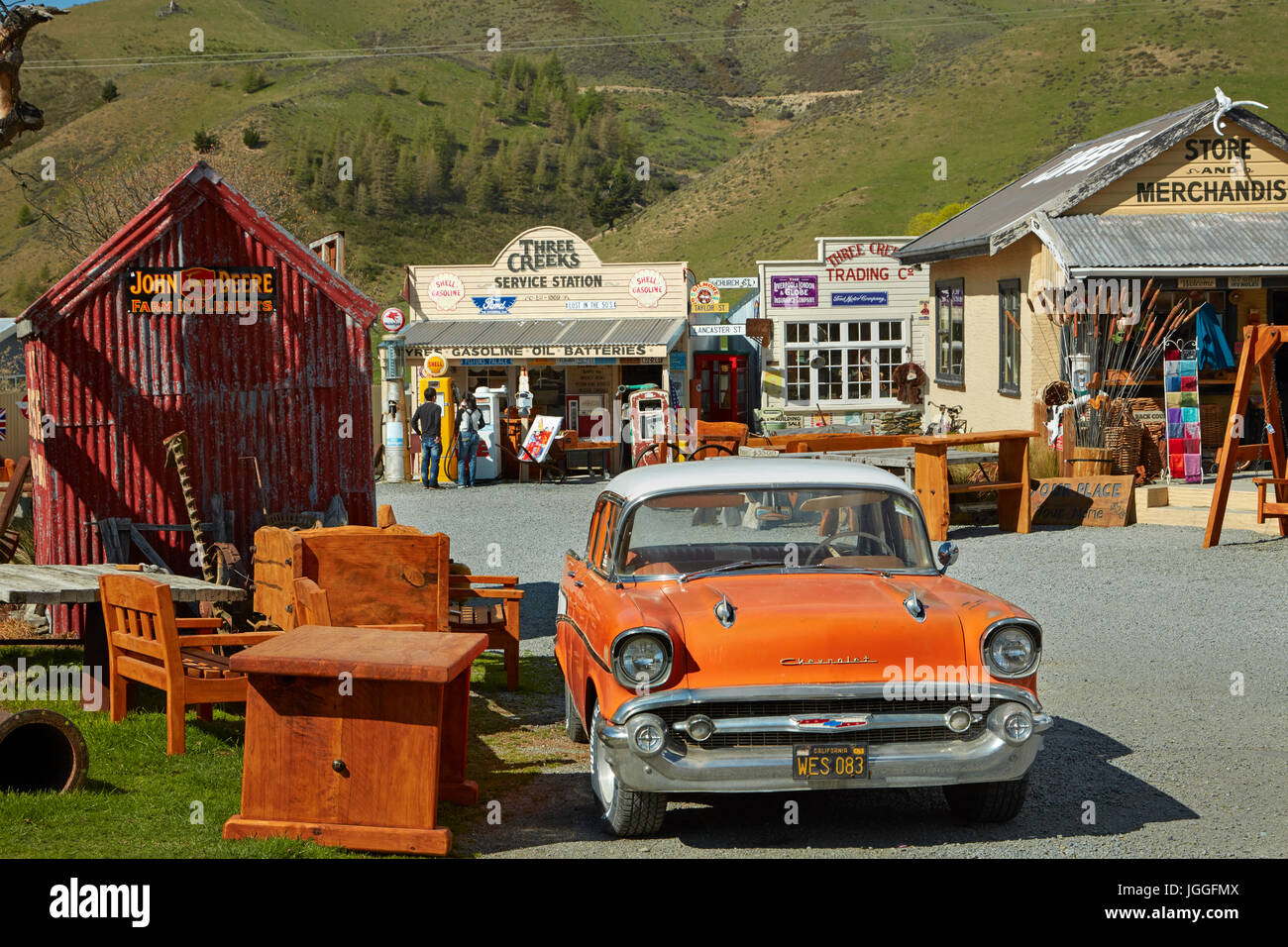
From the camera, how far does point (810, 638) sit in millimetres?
5328

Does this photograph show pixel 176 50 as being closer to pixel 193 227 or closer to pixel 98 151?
pixel 98 151

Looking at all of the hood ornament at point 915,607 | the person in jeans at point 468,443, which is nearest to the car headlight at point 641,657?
the hood ornament at point 915,607

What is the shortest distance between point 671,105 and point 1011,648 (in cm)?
13578

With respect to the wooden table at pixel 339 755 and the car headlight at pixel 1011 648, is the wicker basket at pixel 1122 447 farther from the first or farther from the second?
the wooden table at pixel 339 755

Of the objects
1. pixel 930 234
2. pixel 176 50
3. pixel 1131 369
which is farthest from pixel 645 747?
pixel 176 50

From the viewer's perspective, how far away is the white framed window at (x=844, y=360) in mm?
32719

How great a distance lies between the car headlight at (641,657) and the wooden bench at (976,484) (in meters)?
9.40

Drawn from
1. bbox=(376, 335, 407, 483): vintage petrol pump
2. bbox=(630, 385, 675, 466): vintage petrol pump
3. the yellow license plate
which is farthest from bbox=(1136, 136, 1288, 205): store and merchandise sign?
→ the yellow license plate

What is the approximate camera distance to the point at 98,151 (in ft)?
309

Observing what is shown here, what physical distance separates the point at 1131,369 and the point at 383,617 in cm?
1361

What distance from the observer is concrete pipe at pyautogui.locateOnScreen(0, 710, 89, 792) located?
18.5 feet

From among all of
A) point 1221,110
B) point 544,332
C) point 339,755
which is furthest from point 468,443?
point 339,755

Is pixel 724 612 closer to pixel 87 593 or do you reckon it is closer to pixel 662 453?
pixel 87 593

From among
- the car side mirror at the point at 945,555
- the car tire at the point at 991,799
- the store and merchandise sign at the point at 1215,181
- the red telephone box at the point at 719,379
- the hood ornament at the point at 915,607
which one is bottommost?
the car tire at the point at 991,799
